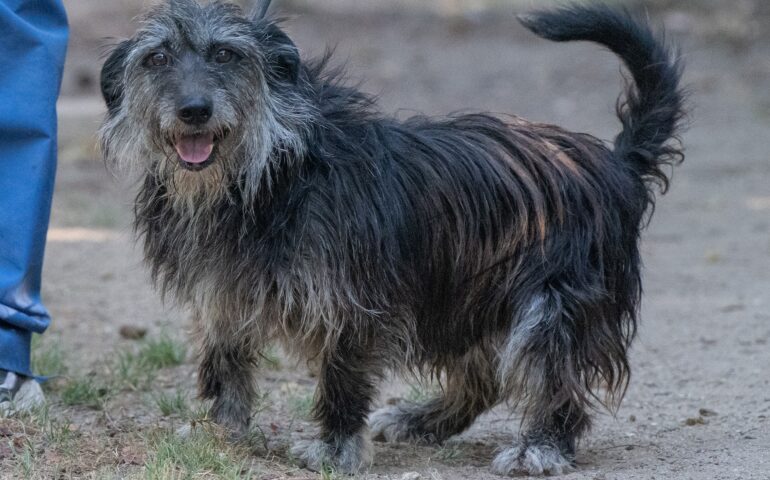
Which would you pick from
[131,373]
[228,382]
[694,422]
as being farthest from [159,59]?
[694,422]

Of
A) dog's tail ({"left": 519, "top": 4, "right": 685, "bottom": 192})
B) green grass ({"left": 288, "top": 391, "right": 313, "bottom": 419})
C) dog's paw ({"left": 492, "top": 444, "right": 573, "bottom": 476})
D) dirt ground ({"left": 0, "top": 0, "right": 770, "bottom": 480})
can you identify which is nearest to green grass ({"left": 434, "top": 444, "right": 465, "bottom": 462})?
dirt ground ({"left": 0, "top": 0, "right": 770, "bottom": 480})

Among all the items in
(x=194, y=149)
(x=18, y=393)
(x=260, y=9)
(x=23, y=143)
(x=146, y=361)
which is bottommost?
(x=146, y=361)

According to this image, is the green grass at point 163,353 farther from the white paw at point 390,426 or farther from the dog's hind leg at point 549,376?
the dog's hind leg at point 549,376

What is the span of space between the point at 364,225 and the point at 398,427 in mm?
1322

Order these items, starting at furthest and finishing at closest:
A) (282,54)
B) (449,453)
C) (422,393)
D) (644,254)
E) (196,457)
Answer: (644,254)
(422,393)
(449,453)
(282,54)
(196,457)

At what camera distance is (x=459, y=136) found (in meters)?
4.99

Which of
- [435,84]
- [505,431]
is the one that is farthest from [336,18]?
[505,431]

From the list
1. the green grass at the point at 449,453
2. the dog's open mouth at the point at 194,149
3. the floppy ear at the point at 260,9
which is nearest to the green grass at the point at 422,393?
the green grass at the point at 449,453

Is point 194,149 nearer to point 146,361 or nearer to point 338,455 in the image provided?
point 338,455

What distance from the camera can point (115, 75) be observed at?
4621 millimetres

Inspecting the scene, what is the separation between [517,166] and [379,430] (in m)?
1.42

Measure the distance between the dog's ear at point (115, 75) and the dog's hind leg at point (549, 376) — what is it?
5.76 ft

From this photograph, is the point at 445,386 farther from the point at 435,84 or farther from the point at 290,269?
the point at 435,84

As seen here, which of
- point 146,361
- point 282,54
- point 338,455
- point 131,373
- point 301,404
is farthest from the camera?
point 146,361
